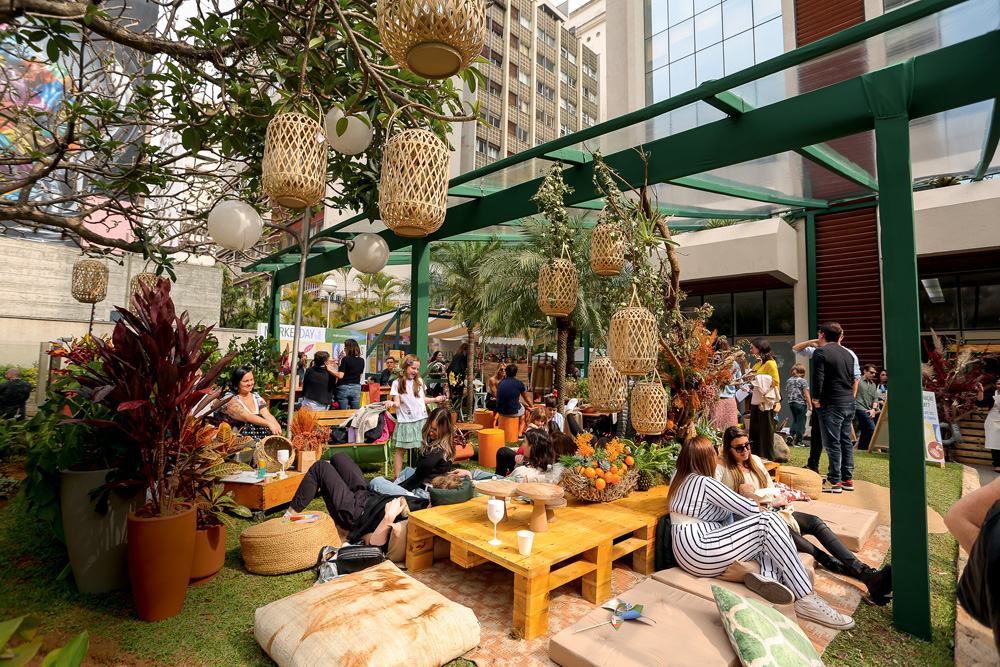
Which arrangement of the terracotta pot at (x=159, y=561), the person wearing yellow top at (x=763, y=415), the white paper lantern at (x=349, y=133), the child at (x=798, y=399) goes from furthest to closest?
the child at (x=798, y=399) < the person wearing yellow top at (x=763, y=415) < the terracotta pot at (x=159, y=561) < the white paper lantern at (x=349, y=133)

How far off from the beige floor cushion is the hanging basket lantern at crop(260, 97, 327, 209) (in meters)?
→ 2.57

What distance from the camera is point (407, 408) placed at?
6270 mm

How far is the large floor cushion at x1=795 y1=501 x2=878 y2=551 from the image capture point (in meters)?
4.20

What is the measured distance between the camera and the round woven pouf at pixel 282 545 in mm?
3645

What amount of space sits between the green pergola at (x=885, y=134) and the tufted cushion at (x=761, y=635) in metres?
1.01

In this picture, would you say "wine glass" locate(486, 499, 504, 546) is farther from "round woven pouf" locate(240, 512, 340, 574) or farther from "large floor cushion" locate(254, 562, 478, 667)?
"round woven pouf" locate(240, 512, 340, 574)

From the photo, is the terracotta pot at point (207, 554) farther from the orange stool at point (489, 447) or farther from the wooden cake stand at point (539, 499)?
the orange stool at point (489, 447)

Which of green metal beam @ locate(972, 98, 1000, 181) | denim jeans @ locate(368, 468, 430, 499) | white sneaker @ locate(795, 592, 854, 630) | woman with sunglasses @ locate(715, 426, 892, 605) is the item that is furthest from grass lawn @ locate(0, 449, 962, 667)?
green metal beam @ locate(972, 98, 1000, 181)

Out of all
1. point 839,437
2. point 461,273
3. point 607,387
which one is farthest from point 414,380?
point 461,273

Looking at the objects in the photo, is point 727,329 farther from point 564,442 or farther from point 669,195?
point 564,442

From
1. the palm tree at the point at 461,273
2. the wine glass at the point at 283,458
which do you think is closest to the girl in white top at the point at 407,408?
the wine glass at the point at 283,458

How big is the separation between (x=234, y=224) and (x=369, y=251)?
1037 mm

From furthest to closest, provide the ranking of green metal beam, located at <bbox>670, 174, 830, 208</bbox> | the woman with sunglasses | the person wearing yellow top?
the person wearing yellow top
green metal beam, located at <bbox>670, 174, 830, 208</bbox>
the woman with sunglasses

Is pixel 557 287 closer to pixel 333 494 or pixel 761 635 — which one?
pixel 333 494
